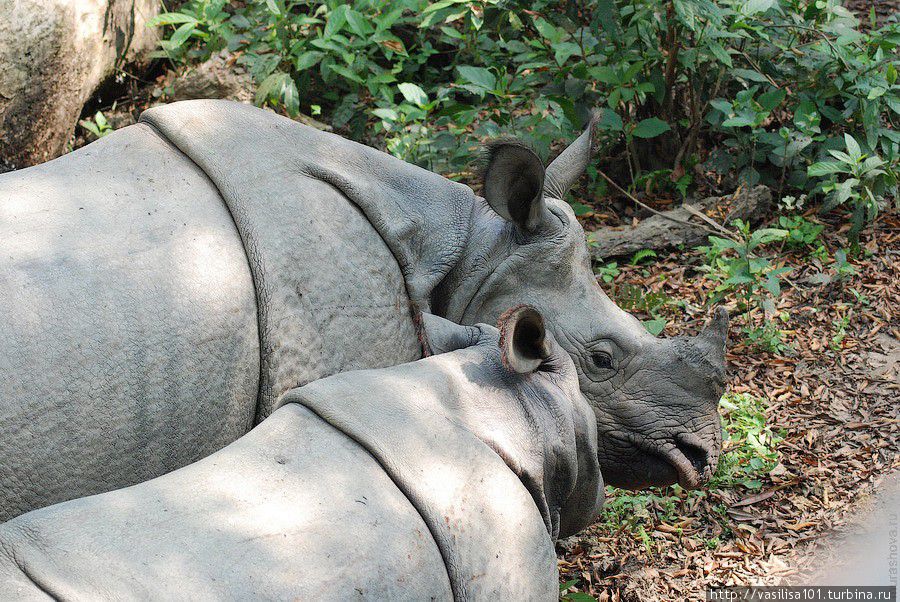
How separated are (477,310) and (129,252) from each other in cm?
144

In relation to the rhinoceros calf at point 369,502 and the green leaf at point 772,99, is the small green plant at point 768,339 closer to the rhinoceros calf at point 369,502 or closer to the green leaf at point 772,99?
the green leaf at point 772,99

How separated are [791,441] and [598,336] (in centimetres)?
187

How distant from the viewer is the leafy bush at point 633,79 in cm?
690

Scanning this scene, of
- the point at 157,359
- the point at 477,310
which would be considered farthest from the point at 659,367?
the point at 157,359

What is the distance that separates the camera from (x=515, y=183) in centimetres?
441

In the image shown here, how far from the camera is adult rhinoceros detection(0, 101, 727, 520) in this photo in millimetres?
3549

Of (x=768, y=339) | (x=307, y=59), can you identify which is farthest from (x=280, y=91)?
(x=768, y=339)

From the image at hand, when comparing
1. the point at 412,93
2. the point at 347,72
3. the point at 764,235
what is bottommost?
the point at 764,235

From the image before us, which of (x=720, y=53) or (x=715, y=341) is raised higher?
(x=720, y=53)

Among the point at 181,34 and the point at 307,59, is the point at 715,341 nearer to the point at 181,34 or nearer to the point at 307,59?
the point at 307,59

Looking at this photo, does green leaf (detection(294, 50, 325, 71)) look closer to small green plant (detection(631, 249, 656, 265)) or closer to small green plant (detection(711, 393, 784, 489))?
small green plant (detection(631, 249, 656, 265))

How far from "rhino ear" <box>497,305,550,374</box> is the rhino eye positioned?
0.95m

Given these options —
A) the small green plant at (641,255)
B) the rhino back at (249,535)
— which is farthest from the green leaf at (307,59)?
the rhino back at (249,535)

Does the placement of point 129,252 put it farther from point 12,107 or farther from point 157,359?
point 12,107
